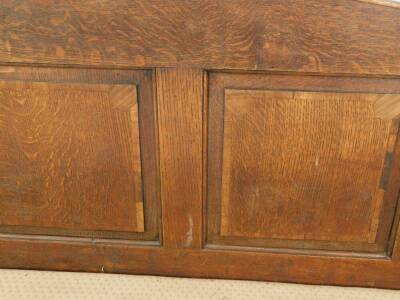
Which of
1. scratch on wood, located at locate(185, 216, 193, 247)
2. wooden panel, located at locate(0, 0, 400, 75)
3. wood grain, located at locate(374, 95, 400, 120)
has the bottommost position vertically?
scratch on wood, located at locate(185, 216, 193, 247)

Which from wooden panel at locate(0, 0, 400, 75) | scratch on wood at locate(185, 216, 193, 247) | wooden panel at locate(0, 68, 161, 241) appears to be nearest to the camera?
wooden panel at locate(0, 0, 400, 75)

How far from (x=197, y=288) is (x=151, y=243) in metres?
0.16

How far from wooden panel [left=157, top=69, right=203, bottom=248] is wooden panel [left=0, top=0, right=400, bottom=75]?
0.05m

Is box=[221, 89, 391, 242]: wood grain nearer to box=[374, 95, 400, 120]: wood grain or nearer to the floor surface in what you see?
box=[374, 95, 400, 120]: wood grain

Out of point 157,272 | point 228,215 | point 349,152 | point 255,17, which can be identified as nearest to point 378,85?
point 349,152

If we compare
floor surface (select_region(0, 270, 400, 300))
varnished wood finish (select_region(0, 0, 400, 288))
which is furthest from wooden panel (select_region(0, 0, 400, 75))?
floor surface (select_region(0, 270, 400, 300))

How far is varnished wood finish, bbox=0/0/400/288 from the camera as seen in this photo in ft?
2.57

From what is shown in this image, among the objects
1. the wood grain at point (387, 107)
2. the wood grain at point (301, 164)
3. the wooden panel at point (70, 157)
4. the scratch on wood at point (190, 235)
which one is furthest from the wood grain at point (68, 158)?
the wood grain at point (387, 107)

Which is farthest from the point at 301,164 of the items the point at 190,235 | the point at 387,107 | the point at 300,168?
the point at 190,235

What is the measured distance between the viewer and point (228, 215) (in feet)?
3.20

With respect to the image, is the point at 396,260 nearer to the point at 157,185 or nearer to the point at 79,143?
the point at 157,185

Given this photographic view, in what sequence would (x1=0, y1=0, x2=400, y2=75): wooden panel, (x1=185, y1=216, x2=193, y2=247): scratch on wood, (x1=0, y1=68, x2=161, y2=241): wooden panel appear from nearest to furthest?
(x1=0, y1=0, x2=400, y2=75): wooden panel
(x1=0, y1=68, x2=161, y2=241): wooden panel
(x1=185, y1=216, x2=193, y2=247): scratch on wood

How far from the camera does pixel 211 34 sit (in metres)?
0.79

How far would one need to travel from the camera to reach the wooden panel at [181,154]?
0.84 m
